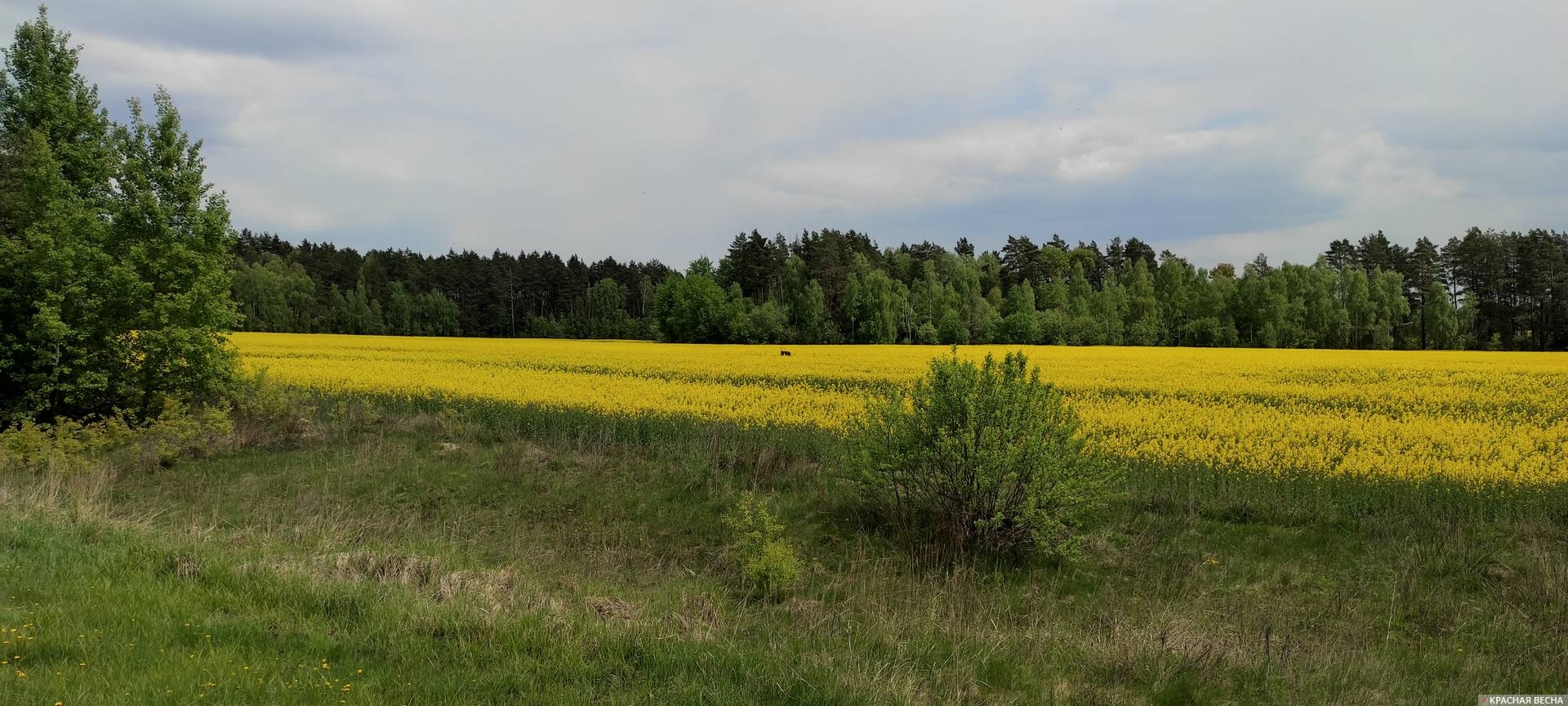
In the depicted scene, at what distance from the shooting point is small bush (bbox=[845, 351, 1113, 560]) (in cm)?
841

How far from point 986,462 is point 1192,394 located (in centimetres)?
1599

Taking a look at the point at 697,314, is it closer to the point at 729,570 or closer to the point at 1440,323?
the point at 1440,323

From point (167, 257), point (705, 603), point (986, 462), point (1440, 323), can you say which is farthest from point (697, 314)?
point (705, 603)

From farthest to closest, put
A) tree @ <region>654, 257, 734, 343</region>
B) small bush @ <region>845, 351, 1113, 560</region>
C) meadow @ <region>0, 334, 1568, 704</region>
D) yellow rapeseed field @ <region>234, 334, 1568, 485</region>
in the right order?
tree @ <region>654, 257, 734, 343</region>
yellow rapeseed field @ <region>234, 334, 1568, 485</region>
small bush @ <region>845, 351, 1113, 560</region>
meadow @ <region>0, 334, 1568, 704</region>

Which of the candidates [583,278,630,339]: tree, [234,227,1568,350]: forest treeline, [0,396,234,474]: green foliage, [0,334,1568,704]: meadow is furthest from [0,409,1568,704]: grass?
[583,278,630,339]: tree

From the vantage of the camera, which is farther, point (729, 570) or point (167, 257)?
point (167, 257)

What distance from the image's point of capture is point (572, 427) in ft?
51.7

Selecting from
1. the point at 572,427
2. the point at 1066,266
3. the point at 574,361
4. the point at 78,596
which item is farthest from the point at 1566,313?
the point at 78,596

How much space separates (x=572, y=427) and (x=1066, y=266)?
92798 millimetres

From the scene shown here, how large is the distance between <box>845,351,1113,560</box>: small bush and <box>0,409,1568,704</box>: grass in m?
0.51

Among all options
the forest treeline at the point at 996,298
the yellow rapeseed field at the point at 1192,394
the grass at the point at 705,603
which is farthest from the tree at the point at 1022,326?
the grass at the point at 705,603

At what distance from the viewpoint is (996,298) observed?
80438 millimetres

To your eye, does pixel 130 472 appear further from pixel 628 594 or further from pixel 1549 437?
pixel 1549 437

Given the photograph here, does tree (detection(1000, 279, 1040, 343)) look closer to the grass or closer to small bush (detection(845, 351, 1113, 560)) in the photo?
the grass
